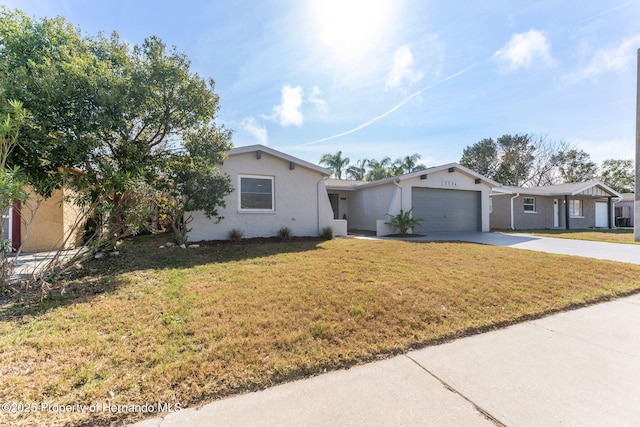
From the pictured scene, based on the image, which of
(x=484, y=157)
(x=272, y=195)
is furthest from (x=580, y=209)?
(x=272, y=195)

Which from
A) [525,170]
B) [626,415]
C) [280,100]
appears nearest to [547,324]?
[626,415]

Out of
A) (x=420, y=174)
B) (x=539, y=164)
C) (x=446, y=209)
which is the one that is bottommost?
(x=446, y=209)

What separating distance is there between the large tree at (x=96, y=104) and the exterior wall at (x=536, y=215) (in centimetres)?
2104

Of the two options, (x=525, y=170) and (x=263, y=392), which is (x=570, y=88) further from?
(x=525, y=170)

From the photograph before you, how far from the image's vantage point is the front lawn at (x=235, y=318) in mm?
2408

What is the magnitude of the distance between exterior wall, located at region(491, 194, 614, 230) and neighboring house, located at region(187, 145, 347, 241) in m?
15.2

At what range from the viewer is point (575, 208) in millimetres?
22266

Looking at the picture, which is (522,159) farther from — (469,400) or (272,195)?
(469,400)

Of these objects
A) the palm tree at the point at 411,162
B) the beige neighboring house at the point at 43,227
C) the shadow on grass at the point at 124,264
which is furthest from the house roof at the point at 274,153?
the palm tree at the point at 411,162

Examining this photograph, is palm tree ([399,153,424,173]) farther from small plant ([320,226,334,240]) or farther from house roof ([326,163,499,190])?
small plant ([320,226,334,240])

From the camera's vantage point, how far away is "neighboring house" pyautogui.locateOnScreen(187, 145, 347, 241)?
32.6ft

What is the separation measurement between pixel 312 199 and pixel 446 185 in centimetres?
833

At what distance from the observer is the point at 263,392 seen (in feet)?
7.84

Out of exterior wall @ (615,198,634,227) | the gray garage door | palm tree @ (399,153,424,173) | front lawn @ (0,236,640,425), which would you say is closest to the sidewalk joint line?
front lawn @ (0,236,640,425)
